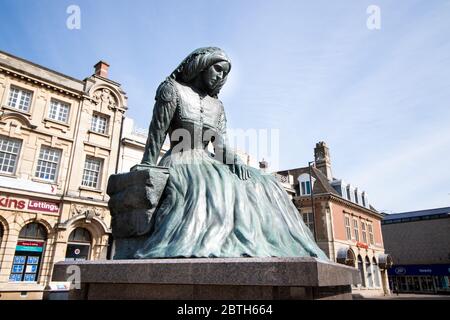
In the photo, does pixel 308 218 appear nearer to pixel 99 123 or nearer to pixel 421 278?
pixel 99 123

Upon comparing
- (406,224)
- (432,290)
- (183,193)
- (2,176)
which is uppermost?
(406,224)

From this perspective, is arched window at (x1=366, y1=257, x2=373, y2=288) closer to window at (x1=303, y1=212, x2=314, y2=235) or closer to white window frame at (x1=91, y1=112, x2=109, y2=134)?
window at (x1=303, y1=212, x2=314, y2=235)

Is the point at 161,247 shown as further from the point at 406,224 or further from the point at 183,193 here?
the point at 406,224

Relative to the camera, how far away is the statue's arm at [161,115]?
4.18 m

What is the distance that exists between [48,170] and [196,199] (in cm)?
1708

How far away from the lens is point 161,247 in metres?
3.14

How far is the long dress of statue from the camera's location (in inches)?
123

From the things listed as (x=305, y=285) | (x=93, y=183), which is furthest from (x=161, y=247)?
(x=93, y=183)

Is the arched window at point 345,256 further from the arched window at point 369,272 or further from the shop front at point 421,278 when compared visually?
the shop front at point 421,278

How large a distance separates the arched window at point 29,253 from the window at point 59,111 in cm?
628

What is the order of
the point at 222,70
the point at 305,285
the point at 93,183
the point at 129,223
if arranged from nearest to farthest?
the point at 305,285 → the point at 129,223 → the point at 222,70 → the point at 93,183

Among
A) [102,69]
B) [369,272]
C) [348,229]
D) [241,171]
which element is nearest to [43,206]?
[102,69]

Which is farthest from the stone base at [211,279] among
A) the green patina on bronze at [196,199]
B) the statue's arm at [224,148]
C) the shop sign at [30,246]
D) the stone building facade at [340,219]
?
the stone building facade at [340,219]

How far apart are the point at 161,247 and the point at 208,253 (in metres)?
0.53
